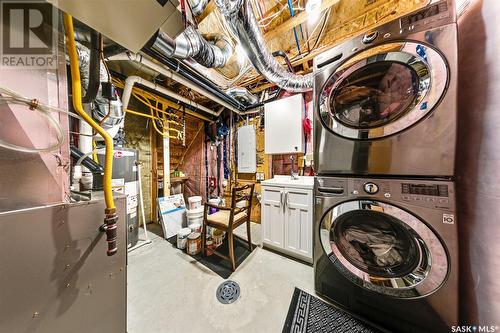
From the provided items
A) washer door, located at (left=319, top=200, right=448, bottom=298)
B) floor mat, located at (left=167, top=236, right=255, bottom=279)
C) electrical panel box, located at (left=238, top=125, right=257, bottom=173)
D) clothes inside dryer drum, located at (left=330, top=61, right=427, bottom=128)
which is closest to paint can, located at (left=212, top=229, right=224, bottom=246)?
floor mat, located at (left=167, top=236, right=255, bottom=279)

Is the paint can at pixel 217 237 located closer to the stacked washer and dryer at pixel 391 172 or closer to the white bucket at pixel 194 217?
the white bucket at pixel 194 217

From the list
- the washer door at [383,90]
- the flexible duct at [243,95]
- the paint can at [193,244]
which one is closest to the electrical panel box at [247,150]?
the flexible duct at [243,95]

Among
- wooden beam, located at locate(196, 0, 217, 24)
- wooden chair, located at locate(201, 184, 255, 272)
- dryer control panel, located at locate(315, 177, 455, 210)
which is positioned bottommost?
wooden chair, located at locate(201, 184, 255, 272)

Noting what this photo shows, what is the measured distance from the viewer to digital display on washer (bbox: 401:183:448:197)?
0.77 meters

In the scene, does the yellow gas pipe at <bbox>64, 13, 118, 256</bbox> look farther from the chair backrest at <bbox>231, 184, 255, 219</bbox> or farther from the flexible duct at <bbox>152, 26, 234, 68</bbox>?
the chair backrest at <bbox>231, 184, 255, 219</bbox>

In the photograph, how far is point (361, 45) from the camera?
0.95 meters

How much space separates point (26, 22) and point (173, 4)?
0.56 meters

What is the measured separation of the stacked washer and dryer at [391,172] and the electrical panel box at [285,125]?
0.94 meters

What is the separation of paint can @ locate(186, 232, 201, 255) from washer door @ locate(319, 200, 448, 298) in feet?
4.83

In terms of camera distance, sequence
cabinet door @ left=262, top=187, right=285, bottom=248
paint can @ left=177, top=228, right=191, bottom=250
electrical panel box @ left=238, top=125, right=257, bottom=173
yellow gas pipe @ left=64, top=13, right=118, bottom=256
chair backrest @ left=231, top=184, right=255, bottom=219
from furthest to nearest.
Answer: electrical panel box @ left=238, top=125, right=257, bottom=173, paint can @ left=177, top=228, right=191, bottom=250, cabinet door @ left=262, top=187, right=285, bottom=248, chair backrest @ left=231, top=184, right=255, bottom=219, yellow gas pipe @ left=64, top=13, right=118, bottom=256

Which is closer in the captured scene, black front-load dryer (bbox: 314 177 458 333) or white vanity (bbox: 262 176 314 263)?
black front-load dryer (bbox: 314 177 458 333)

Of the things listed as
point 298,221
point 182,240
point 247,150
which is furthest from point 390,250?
point 247,150

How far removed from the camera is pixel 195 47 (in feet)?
4.65

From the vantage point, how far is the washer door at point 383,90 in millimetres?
797
